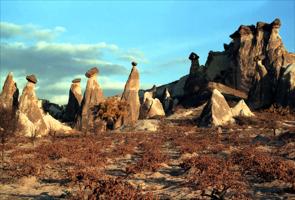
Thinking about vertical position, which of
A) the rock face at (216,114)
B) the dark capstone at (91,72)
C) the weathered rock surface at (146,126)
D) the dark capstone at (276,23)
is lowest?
the weathered rock surface at (146,126)

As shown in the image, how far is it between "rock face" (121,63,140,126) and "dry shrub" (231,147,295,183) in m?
33.8

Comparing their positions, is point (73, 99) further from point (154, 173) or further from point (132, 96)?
point (154, 173)

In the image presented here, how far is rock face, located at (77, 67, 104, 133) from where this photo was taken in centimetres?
5112

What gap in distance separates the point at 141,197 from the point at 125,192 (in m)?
0.37

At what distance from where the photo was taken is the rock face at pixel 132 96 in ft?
168

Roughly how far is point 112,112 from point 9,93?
11.2 m

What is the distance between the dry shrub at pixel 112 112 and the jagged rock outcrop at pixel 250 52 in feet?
84.7

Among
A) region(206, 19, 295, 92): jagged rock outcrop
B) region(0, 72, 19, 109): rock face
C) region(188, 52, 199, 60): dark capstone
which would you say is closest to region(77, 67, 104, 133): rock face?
region(0, 72, 19, 109): rock face

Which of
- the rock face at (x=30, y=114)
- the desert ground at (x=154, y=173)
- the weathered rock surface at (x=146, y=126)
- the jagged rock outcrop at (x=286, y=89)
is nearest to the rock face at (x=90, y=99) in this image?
the rock face at (x=30, y=114)

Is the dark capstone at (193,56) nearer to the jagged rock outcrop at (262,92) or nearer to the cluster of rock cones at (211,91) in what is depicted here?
the cluster of rock cones at (211,91)

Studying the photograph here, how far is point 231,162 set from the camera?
1647 centimetres

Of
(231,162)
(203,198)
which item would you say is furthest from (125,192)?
(231,162)

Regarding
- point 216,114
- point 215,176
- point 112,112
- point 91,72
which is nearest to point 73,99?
point 91,72

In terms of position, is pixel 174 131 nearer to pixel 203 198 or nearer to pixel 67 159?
pixel 67 159
